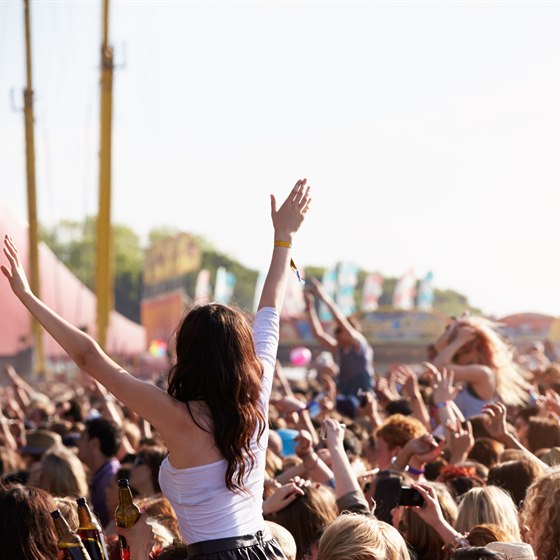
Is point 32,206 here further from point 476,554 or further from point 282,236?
point 476,554

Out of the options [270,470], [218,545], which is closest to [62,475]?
[270,470]

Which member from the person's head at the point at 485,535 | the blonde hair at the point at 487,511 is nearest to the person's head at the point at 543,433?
the blonde hair at the point at 487,511

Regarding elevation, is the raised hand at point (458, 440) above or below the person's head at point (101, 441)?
above

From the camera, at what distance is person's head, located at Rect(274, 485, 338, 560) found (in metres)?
4.38

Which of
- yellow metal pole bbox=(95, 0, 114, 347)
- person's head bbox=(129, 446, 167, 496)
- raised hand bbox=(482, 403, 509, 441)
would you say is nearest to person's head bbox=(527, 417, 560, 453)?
raised hand bbox=(482, 403, 509, 441)

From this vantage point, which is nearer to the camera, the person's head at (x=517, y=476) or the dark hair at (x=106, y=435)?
the person's head at (x=517, y=476)

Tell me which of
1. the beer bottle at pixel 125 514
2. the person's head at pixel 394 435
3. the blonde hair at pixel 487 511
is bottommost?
the person's head at pixel 394 435

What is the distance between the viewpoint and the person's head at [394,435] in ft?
18.9

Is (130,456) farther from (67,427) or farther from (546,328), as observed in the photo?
(546,328)

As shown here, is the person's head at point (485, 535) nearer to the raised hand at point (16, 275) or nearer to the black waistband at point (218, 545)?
the black waistband at point (218, 545)

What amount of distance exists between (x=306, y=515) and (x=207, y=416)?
4.98 feet

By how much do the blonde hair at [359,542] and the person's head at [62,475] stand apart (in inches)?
127

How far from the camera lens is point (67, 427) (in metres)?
9.49

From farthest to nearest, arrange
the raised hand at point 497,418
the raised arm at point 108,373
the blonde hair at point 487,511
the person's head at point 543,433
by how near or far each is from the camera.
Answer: the person's head at point 543,433
the raised hand at point 497,418
the blonde hair at point 487,511
the raised arm at point 108,373
